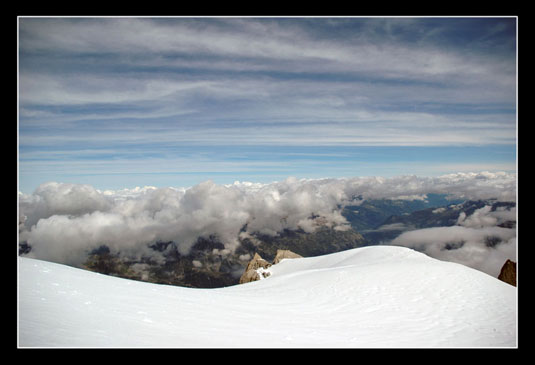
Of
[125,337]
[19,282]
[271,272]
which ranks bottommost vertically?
[271,272]

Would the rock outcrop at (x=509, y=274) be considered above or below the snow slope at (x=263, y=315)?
below

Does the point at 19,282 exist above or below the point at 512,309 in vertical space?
above

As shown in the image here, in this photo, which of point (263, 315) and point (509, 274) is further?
point (509, 274)

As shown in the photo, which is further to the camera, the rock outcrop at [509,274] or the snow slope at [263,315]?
the rock outcrop at [509,274]

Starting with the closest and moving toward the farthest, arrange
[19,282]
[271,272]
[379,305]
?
[19,282] → [379,305] → [271,272]

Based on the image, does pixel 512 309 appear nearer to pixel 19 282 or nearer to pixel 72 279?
pixel 72 279

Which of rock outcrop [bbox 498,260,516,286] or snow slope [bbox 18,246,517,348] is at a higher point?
snow slope [bbox 18,246,517,348]

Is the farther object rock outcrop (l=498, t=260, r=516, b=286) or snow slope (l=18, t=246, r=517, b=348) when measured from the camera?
rock outcrop (l=498, t=260, r=516, b=286)
